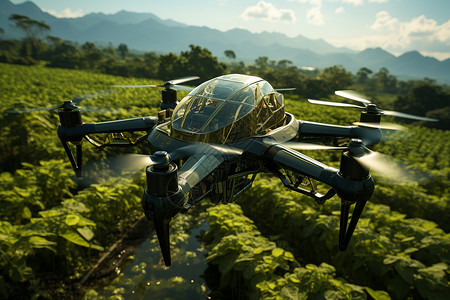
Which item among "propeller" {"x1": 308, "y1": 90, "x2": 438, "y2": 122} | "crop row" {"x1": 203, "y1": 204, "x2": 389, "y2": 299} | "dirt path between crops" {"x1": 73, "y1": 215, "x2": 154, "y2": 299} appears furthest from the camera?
"dirt path between crops" {"x1": 73, "y1": 215, "x2": 154, "y2": 299}

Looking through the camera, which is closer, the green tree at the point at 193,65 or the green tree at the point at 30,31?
the green tree at the point at 193,65

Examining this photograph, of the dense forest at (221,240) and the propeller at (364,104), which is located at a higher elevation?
the propeller at (364,104)

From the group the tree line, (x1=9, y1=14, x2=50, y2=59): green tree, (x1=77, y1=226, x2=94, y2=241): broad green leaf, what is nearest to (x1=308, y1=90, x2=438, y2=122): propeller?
(x1=77, y1=226, x2=94, y2=241): broad green leaf

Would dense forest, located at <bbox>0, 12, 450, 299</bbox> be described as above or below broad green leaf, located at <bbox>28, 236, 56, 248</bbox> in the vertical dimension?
below

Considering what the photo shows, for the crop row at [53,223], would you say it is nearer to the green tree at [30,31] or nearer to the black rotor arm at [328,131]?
the black rotor arm at [328,131]

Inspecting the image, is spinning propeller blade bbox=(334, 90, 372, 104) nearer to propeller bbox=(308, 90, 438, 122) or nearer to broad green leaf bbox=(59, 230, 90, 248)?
propeller bbox=(308, 90, 438, 122)

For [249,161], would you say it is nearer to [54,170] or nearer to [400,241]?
[400,241]

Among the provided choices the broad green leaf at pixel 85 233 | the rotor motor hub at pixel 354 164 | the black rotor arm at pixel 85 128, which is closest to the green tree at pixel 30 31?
the broad green leaf at pixel 85 233
